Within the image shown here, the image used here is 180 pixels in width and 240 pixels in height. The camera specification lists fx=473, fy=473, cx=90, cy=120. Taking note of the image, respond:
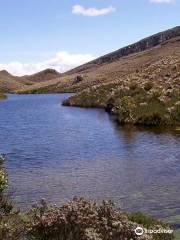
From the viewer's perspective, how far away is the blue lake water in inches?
768

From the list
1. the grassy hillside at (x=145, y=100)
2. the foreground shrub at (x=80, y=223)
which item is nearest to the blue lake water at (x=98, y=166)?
the grassy hillside at (x=145, y=100)

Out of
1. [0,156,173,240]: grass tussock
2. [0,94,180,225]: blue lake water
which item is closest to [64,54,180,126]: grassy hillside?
[0,94,180,225]: blue lake water

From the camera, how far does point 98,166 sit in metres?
26.0

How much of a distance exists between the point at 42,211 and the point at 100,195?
844cm

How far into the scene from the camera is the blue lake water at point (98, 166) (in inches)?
768

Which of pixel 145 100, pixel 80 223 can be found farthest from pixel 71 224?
pixel 145 100

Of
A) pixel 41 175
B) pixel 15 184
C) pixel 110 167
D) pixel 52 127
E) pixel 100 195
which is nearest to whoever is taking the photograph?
pixel 100 195

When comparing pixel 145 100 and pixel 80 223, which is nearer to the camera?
pixel 80 223

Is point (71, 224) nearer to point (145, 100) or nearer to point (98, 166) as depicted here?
point (98, 166)

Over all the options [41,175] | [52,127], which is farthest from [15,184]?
[52,127]

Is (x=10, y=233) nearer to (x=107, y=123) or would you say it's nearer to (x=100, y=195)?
(x=100, y=195)

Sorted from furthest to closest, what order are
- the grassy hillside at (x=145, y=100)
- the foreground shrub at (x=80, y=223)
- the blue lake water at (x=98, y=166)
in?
1. the grassy hillside at (x=145, y=100)
2. the blue lake water at (x=98, y=166)
3. the foreground shrub at (x=80, y=223)

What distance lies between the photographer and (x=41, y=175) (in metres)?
23.8

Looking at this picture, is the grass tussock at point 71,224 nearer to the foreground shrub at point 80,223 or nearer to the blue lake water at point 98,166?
the foreground shrub at point 80,223
